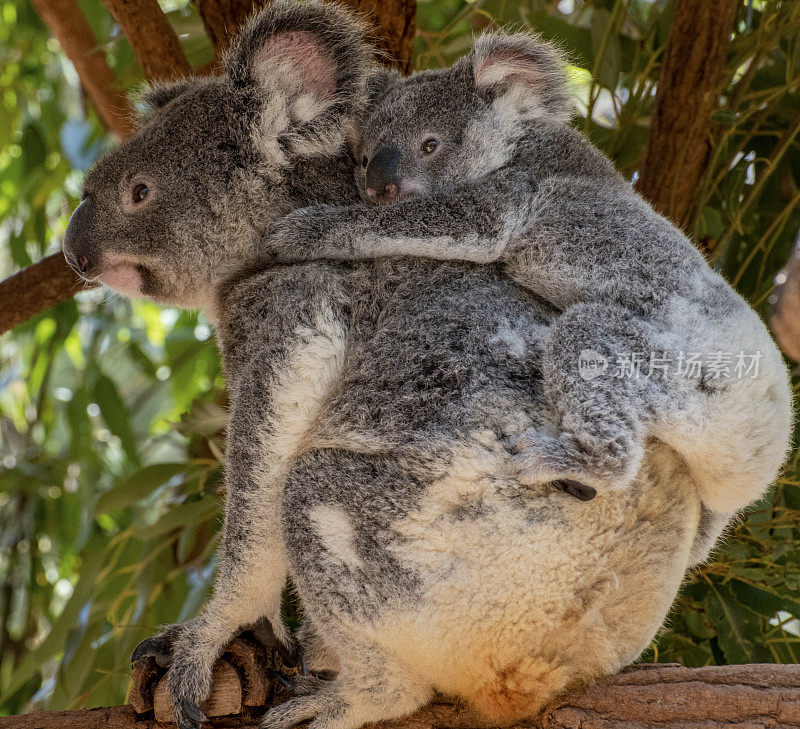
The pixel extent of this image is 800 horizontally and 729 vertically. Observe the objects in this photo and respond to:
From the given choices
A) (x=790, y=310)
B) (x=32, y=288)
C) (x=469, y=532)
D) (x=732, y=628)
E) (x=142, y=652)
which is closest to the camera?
(x=790, y=310)

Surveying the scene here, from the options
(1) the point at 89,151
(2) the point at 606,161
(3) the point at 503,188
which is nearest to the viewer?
(3) the point at 503,188

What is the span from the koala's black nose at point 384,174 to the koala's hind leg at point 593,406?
1.76 ft

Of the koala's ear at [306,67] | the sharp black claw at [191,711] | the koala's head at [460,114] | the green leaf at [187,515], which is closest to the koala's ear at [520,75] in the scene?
the koala's head at [460,114]

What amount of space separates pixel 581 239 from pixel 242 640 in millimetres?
1078

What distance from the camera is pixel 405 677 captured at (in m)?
1.71

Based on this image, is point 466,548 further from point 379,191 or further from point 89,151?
point 89,151

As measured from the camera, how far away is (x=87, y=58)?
2975 millimetres

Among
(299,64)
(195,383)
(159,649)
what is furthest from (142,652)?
(195,383)

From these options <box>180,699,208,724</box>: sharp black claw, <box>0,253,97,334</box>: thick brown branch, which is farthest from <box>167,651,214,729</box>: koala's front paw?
<box>0,253,97,334</box>: thick brown branch

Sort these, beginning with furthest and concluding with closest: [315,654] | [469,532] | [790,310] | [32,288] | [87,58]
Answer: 1. [87,58]
2. [32,288]
3. [315,654]
4. [469,532]
5. [790,310]

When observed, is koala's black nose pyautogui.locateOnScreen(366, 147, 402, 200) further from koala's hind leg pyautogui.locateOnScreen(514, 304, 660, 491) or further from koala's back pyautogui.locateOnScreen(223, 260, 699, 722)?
koala's hind leg pyautogui.locateOnScreen(514, 304, 660, 491)

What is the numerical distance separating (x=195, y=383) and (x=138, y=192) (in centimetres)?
158

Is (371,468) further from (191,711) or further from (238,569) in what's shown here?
(191,711)

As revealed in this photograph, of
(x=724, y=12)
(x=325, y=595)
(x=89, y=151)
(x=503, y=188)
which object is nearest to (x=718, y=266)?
(x=724, y=12)
